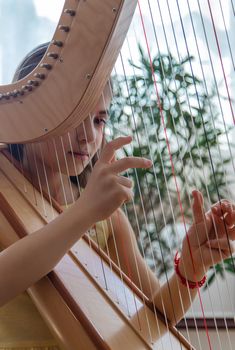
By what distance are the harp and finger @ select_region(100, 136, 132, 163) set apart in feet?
0.20

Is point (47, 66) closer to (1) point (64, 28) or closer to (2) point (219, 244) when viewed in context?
→ (1) point (64, 28)

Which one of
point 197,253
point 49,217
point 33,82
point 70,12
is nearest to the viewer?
point 70,12

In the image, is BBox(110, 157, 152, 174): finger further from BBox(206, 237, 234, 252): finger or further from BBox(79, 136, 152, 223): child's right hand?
BBox(206, 237, 234, 252): finger

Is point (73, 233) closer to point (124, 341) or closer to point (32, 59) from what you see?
point (124, 341)

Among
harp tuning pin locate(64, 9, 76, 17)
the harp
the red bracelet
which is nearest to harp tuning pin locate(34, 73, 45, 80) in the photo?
the harp

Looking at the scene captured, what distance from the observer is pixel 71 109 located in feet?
2.73

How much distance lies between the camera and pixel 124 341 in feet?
2.92

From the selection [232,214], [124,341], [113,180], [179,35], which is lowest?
[124,341]

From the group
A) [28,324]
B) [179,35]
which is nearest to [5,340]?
[28,324]

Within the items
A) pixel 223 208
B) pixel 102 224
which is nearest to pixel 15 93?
pixel 223 208

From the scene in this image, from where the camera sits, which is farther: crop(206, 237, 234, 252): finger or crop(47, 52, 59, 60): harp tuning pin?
crop(206, 237, 234, 252): finger

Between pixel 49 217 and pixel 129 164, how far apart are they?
13.9 inches

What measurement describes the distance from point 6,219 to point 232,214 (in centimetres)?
40

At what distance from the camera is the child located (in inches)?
33.3
